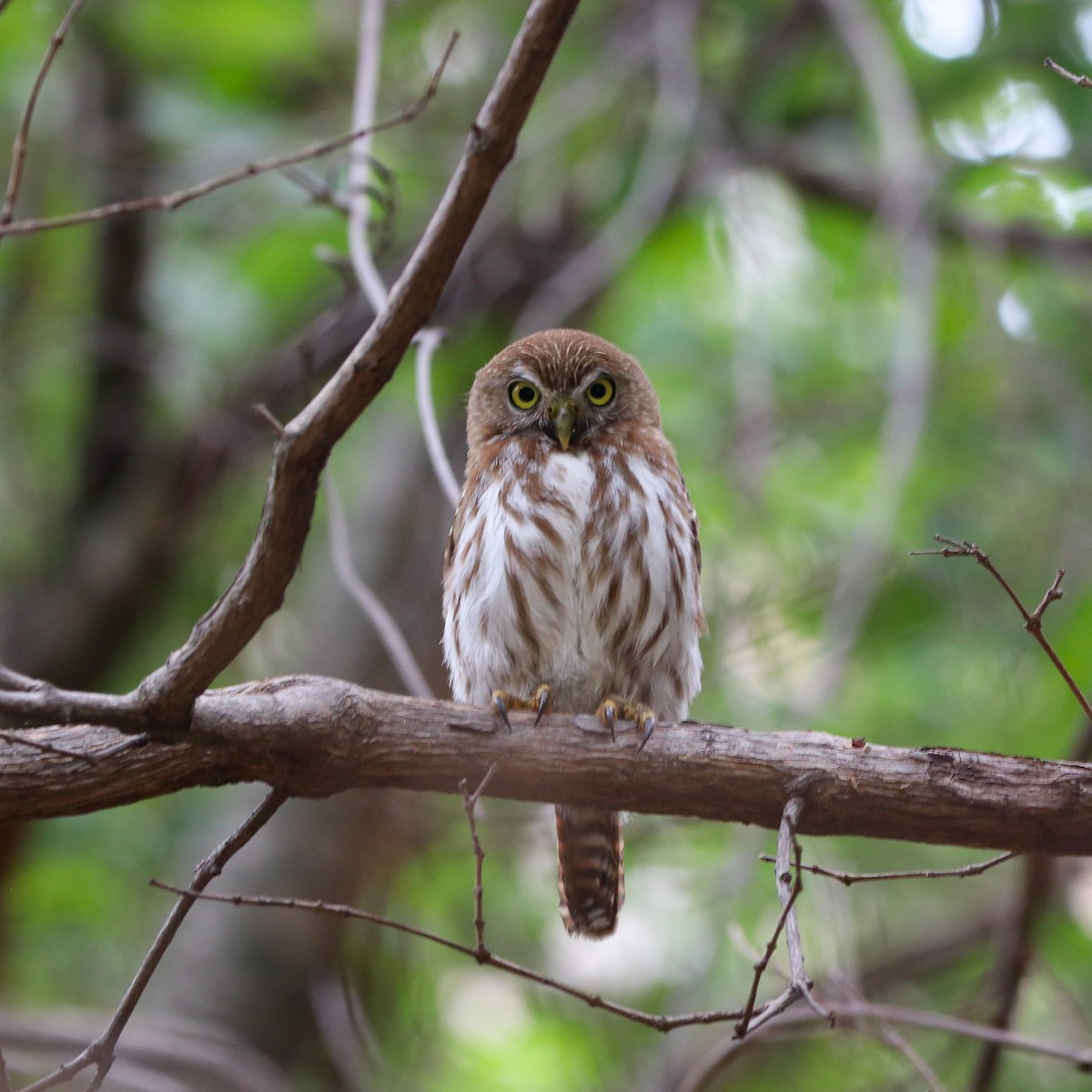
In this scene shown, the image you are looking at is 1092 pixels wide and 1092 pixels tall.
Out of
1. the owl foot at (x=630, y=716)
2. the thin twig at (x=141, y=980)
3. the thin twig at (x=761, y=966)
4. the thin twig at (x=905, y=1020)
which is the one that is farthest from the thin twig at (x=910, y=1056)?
the thin twig at (x=141, y=980)

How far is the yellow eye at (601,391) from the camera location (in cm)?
410

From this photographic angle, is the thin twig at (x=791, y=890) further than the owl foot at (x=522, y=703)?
No

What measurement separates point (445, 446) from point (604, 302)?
1139 mm

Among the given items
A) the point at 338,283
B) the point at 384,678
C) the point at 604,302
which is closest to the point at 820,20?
the point at 604,302

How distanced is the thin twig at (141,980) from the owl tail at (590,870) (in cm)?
165

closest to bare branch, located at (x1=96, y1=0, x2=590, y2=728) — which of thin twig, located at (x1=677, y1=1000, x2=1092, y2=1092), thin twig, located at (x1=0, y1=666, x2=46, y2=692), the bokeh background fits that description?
thin twig, located at (x1=0, y1=666, x2=46, y2=692)

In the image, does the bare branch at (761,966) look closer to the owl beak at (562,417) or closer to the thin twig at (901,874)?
the thin twig at (901,874)

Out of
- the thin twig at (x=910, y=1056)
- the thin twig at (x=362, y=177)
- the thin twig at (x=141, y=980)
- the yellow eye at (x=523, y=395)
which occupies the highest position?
the thin twig at (x=362, y=177)

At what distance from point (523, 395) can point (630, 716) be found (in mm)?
1223

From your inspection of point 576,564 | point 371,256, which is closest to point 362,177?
point 371,256

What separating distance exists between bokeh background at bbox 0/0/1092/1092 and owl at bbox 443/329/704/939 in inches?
35.3

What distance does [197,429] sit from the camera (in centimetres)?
652

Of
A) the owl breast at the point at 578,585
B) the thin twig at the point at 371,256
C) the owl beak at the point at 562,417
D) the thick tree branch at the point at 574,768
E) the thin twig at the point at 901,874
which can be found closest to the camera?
the thin twig at the point at 901,874

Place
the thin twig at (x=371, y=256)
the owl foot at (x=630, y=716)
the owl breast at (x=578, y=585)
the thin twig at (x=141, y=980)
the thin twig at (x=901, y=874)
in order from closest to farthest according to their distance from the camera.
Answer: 1. the thin twig at (x=141, y=980)
2. the thin twig at (x=901, y=874)
3. the owl foot at (x=630, y=716)
4. the thin twig at (x=371, y=256)
5. the owl breast at (x=578, y=585)
